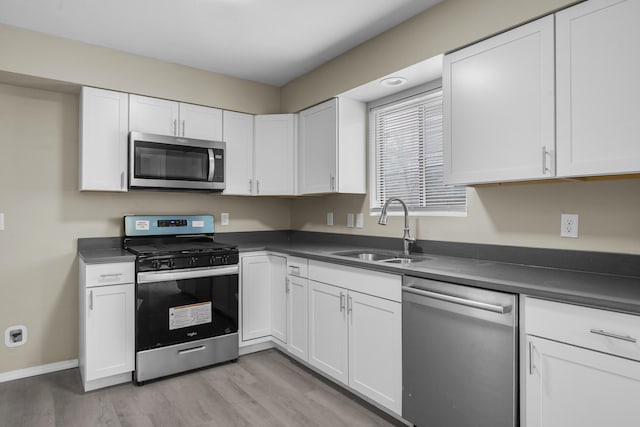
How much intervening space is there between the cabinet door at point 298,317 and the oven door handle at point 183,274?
0.51 meters

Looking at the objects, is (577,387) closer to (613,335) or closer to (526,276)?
(613,335)

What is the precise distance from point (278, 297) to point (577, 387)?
2257 millimetres

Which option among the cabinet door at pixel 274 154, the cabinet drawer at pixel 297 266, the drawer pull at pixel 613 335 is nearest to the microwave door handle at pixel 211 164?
the cabinet door at pixel 274 154

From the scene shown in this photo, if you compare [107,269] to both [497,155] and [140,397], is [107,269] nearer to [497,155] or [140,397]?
[140,397]

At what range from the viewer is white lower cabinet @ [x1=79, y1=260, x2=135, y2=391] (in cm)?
254

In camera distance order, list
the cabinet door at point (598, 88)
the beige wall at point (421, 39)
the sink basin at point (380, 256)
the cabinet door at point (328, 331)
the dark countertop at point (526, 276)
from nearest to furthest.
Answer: the dark countertop at point (526, 276)
the cabinet door at point (598, 88)
the beige wall at point (421, 39)
the cabinet door at point (328, 331)
the sink basin at point (380, 256)

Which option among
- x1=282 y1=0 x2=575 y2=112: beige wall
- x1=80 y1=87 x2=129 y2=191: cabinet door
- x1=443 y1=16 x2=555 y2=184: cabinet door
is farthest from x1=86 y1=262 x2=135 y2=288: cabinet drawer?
x1=443 y1=16 x2=555 y2=184: cabinet door

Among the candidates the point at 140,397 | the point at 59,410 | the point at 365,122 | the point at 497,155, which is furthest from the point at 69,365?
the point at 497,155

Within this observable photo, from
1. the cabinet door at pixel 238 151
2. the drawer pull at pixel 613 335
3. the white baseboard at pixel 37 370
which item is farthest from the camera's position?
the cabinet door at pixel 238 151

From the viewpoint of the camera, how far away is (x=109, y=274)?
2.60 m

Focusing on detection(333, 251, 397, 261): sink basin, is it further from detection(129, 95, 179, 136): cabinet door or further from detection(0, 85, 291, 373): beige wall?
detection(0, 85, 291, 373): beige wall

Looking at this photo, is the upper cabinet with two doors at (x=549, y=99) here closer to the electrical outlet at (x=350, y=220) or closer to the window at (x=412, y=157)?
the window at (x=412, y=157)

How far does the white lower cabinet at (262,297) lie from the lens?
3.18m

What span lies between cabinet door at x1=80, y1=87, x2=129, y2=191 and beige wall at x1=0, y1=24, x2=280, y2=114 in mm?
121
